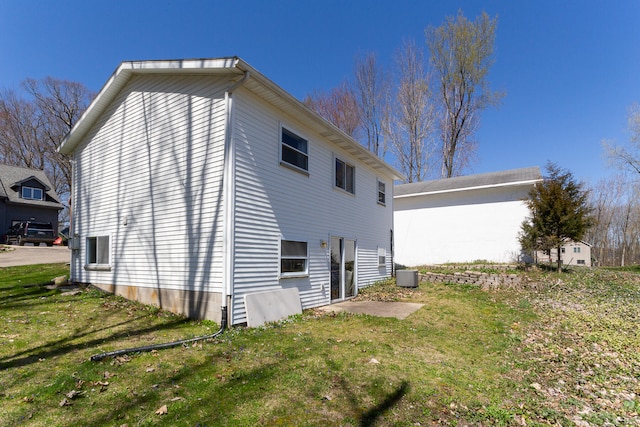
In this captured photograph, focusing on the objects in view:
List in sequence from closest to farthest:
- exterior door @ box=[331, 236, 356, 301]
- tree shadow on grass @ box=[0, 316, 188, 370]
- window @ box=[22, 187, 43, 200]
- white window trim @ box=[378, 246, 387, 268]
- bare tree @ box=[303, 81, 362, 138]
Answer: tree shadow on grass @ box=[0, 316, 188, 370]
exterior door @ box=[331, 236, 356, 301]
white window trim @ box=[378, 246, 387, 268]
window @ box=[22, 187, 43, 200]
bare tree @ box=[303, 81, 362, 138]

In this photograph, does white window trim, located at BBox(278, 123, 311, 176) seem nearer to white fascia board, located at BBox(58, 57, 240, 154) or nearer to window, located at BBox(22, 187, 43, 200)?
white fascia board, located at BBox(58, 57, 240, 154)

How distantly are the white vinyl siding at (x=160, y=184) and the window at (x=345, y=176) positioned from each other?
4.76m

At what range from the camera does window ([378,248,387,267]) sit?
13.7 meters

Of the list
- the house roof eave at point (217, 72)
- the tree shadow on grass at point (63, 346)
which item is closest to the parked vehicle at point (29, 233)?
the house roof eave at point (217, 72)

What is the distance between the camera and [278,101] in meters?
7.85

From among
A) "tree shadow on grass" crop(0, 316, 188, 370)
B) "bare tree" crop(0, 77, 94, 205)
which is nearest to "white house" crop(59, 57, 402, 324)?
"tree shadow on grass" crop(0, 316, 188, 370)

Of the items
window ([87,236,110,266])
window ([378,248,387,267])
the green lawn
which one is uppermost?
window ([87,236,110,266])

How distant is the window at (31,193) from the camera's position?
84.7 feet

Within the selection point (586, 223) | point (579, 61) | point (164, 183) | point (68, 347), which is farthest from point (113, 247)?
point (579, 61)

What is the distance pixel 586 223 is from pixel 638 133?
1450cm

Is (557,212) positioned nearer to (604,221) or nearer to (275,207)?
(275,207)

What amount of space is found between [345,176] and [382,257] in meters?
4.50

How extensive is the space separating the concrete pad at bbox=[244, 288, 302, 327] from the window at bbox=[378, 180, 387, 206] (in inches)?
284

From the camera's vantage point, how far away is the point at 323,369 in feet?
15.3
